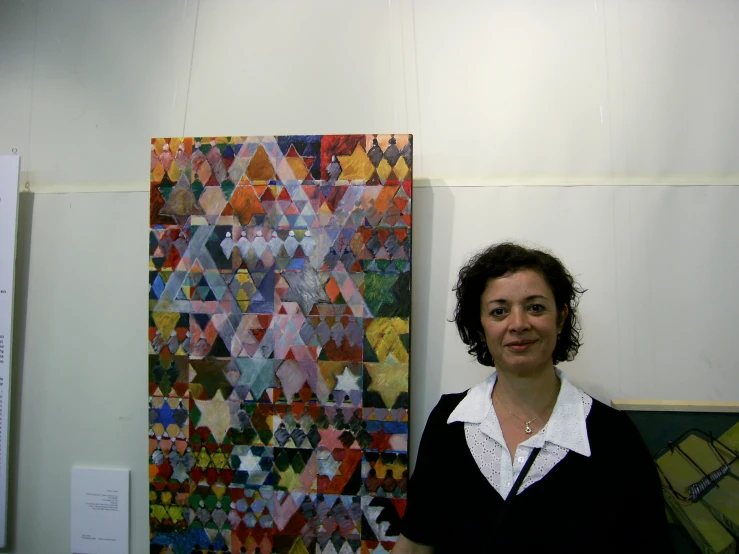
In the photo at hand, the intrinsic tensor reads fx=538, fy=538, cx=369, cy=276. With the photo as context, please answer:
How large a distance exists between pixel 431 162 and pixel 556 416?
69 centimetres

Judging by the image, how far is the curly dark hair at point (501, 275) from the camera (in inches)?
43.2

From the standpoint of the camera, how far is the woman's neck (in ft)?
3.51

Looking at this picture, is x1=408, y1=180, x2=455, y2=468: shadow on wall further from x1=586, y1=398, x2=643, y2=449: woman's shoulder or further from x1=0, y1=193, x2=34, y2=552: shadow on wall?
x1=0, y1=193, x2=34, y2=552: shadow on wall

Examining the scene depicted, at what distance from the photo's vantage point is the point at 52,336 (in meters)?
1.53

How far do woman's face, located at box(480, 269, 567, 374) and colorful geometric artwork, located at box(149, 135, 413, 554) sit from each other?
28cm

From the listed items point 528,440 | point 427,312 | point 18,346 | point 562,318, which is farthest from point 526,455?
point 18,346

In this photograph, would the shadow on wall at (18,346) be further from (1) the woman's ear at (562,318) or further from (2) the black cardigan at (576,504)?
(1) the woman's ear at (562,318)

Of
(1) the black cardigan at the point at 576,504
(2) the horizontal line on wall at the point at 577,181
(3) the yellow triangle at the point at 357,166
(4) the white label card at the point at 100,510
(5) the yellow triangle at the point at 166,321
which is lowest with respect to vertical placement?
(4) the white label card at the point at 100,510

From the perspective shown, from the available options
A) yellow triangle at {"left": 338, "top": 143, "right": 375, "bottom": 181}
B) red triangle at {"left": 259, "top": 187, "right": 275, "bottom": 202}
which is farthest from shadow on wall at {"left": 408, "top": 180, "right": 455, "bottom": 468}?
red triangle at {"left": 259, "top": 187, "right": 275, "bottom": 202}

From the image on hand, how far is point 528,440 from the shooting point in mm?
1033

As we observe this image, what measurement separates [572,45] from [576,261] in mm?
544

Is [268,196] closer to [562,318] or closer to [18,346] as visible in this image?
[562,318]

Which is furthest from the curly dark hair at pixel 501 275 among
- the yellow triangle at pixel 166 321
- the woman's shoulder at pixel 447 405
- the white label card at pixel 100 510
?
the white label card at pixel 100 510

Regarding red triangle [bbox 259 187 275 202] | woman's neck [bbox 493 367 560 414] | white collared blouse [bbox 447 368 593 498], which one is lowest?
white collared blouse [bbox 447 368 593 498]
